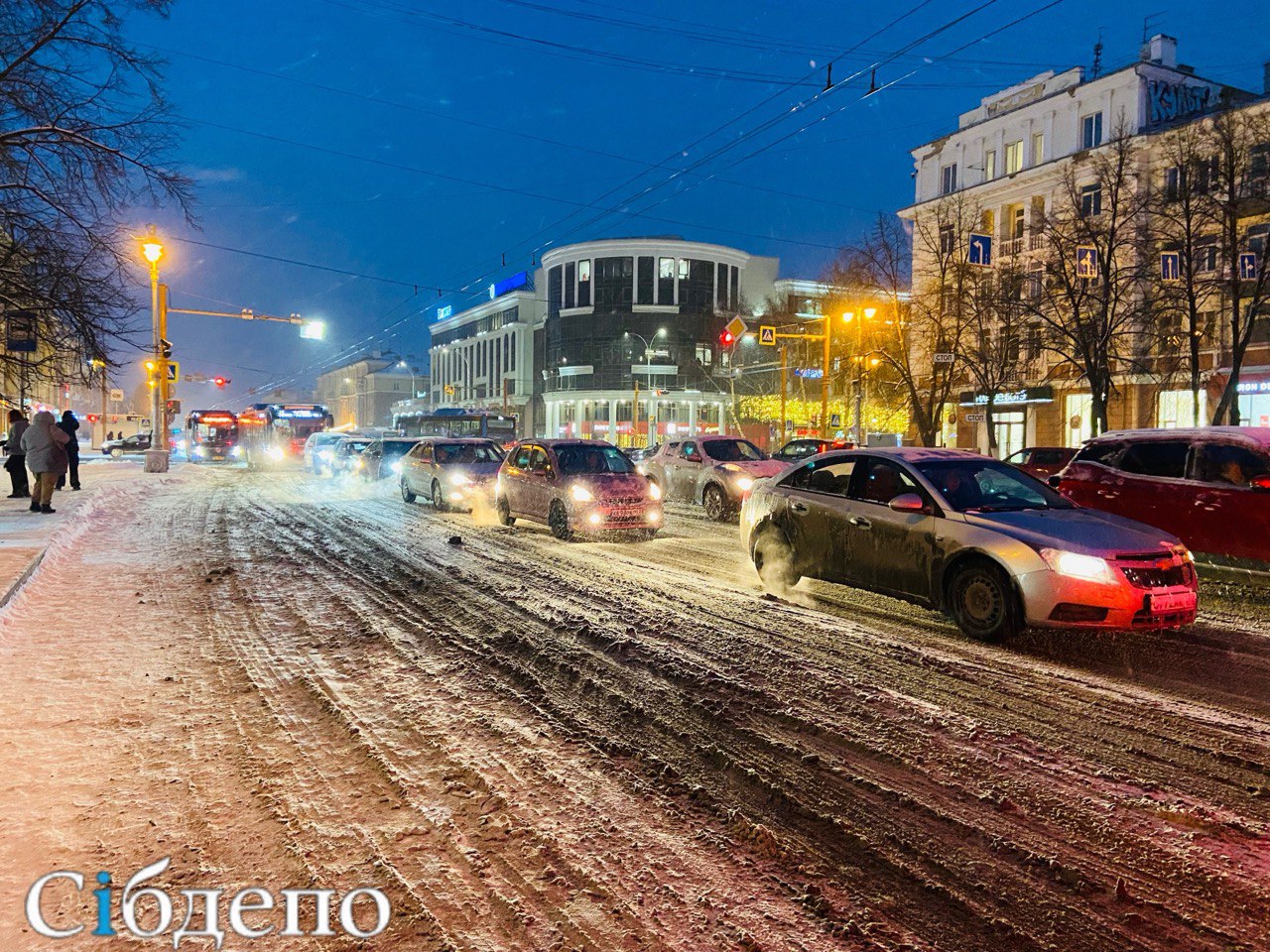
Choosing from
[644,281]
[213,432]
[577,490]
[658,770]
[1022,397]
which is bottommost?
[658,770]

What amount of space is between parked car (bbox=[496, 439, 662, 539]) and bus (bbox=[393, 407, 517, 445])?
26.5 metres

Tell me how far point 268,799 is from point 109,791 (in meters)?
0.79

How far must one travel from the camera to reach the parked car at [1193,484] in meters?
9.77

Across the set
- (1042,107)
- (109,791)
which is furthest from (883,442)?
(109,791)

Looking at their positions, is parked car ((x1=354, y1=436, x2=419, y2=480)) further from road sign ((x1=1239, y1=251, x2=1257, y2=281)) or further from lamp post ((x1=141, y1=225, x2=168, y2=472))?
road sign ((x1=1239, y1=251, x2=1257, y2=281))

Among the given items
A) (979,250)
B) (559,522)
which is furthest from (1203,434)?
(979,250)

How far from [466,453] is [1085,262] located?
19827 mm

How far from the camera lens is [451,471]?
18469 mm

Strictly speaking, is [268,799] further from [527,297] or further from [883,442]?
[527,297]

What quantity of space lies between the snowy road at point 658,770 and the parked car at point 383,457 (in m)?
20.0

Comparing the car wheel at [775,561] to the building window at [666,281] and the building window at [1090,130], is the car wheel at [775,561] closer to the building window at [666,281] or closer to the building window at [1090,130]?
the building window at [1090,130]

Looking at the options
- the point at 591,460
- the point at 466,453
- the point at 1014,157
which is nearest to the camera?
the point at 591,460

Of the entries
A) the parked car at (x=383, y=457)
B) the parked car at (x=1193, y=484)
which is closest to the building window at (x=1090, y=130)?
the parked car at (x=383, y=457)

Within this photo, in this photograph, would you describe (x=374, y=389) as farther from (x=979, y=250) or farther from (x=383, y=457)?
(x=979, y=250)
